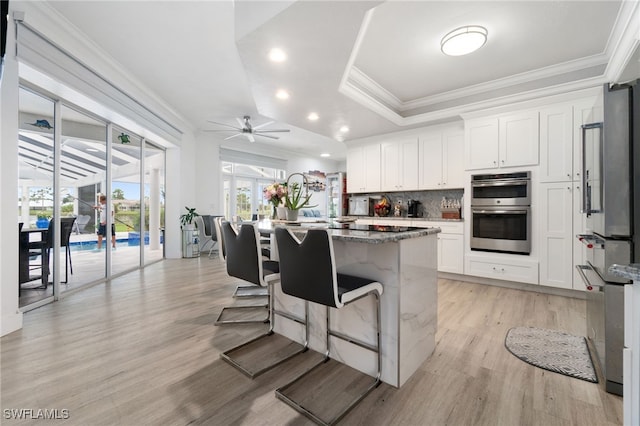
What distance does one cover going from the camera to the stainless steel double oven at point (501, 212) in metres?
3.56

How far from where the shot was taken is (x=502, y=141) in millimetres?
3732

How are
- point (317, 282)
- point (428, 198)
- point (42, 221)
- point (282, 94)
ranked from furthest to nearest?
point (428, 198) < point (282, 94) < point (42, 221) < point (317, 282)

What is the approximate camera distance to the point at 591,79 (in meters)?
3.17

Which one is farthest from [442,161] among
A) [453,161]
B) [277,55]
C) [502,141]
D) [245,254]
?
[245,254]

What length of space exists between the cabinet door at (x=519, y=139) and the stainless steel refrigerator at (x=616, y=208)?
6.78ft

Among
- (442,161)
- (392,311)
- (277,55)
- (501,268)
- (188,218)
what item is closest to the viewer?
(392,311)

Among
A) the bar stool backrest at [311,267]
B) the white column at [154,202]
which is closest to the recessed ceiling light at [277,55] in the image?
the bar stool backrest at [311,267]

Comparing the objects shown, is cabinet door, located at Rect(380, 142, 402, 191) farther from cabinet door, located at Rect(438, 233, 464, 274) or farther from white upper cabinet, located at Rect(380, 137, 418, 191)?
cabinet door, located at Rect(438, 233, 464, 274)

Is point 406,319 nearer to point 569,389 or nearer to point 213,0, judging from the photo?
point 569,389

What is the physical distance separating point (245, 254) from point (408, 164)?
358 cm

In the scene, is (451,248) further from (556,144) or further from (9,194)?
(9,194)

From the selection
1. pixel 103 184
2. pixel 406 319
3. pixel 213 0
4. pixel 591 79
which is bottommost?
pixel 406 319

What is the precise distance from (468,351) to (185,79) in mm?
4553

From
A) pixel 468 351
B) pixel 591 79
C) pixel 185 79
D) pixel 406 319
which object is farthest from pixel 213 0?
pixel 591 79
